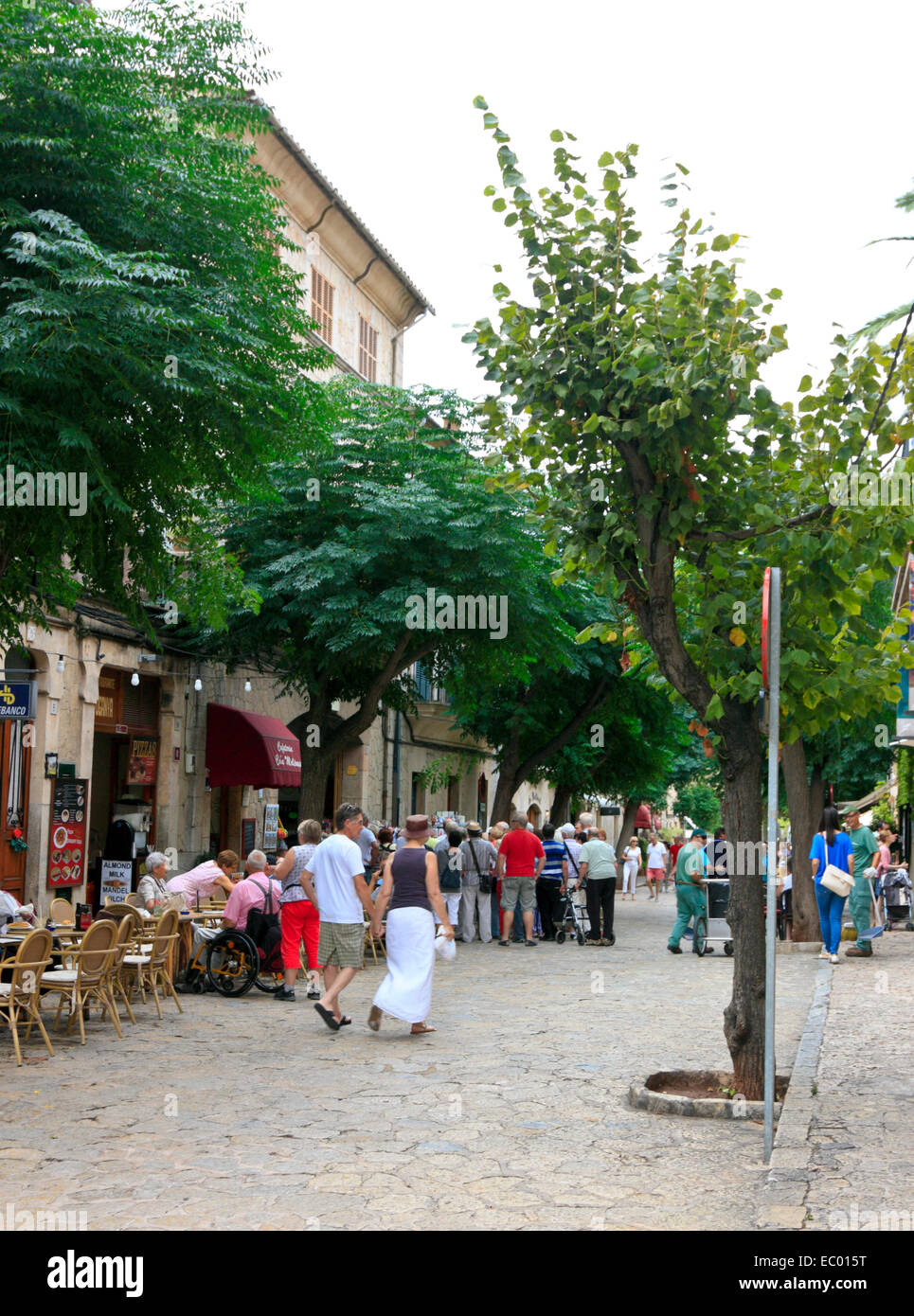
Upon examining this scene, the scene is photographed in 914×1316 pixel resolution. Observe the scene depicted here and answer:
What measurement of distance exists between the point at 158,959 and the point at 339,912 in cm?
187

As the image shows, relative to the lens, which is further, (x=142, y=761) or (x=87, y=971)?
(x=142, y=761)

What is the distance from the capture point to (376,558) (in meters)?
18.8

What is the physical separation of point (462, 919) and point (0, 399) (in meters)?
15.0

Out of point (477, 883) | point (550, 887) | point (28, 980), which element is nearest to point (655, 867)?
point (550, 887)

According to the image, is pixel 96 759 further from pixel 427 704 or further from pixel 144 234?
pixel 427 704

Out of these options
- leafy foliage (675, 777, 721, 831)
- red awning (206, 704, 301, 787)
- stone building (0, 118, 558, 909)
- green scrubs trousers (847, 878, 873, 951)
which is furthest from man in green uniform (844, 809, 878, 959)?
leafy foliage (675, 777, 721, 831)

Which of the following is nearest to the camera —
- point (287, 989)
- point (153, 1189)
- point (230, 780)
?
point (153, 1189)

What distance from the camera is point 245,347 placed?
968cm

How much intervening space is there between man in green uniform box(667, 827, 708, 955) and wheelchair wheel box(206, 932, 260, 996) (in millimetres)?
7971

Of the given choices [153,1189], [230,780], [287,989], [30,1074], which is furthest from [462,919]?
[153,1189]

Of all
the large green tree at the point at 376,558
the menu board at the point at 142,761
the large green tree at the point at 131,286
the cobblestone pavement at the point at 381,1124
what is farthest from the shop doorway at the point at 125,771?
the large green tree at the point at 131,286

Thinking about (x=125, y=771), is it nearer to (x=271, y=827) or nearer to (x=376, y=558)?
(x=271, y=827)

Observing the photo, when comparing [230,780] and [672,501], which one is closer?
[672,501]

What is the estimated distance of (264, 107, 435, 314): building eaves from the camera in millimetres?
24125
